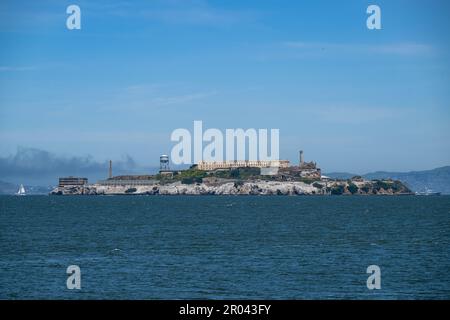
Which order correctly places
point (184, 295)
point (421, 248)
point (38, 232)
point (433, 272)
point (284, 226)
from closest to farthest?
point (184, 295), point (433, 272), point (421, 248), point (38, 232), point (284, 226)

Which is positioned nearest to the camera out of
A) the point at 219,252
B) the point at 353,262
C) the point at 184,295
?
the point at 184,295

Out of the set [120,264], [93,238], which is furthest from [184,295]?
[93,238]

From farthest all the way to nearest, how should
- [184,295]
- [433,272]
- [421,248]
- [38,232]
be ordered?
[38,232] < [421,248] < [433,272] < [184,295]

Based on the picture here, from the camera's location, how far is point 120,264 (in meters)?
53.1
